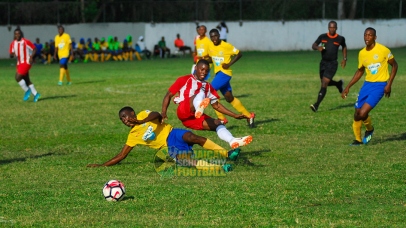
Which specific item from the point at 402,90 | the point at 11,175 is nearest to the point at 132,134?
the point at 11,175

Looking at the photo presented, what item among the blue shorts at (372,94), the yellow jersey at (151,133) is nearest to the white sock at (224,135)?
the yellow jersey at (151,133)

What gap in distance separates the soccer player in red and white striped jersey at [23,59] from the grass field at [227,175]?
0.55 m

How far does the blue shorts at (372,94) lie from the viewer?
13.8 metres

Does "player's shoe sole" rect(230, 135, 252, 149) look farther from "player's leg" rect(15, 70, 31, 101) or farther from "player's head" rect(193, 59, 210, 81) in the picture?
"player's leg" rect(15, 70, 31, 101)

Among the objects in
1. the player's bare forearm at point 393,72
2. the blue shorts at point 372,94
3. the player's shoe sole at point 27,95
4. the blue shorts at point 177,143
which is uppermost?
the player's bare forearm at point 393,72

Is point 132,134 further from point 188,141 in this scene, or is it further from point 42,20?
point 42,20

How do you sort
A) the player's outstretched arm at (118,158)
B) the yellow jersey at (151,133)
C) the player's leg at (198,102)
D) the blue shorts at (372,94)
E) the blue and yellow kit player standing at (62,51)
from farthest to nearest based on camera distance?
the blue and yellow kit player standing at (62,51) < the blue shorts at (372,94) < the player's outstretched arm at (118,158) < the yellow jersey at (151,133) < the player's leg at (198,102)

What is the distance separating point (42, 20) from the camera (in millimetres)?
50688

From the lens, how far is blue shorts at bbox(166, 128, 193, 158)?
11.2m

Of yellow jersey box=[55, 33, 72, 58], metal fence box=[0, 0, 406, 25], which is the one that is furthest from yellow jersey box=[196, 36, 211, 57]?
metal fence box=[0, 0, 406, 25]

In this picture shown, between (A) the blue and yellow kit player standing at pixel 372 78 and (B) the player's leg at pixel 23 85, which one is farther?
(B) the player's leg at pixel 23 85

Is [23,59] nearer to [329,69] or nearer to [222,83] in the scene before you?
[222,83]

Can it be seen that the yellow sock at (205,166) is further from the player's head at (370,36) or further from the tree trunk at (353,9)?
the tree trunk at (353,9)

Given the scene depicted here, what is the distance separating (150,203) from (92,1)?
4473cm
